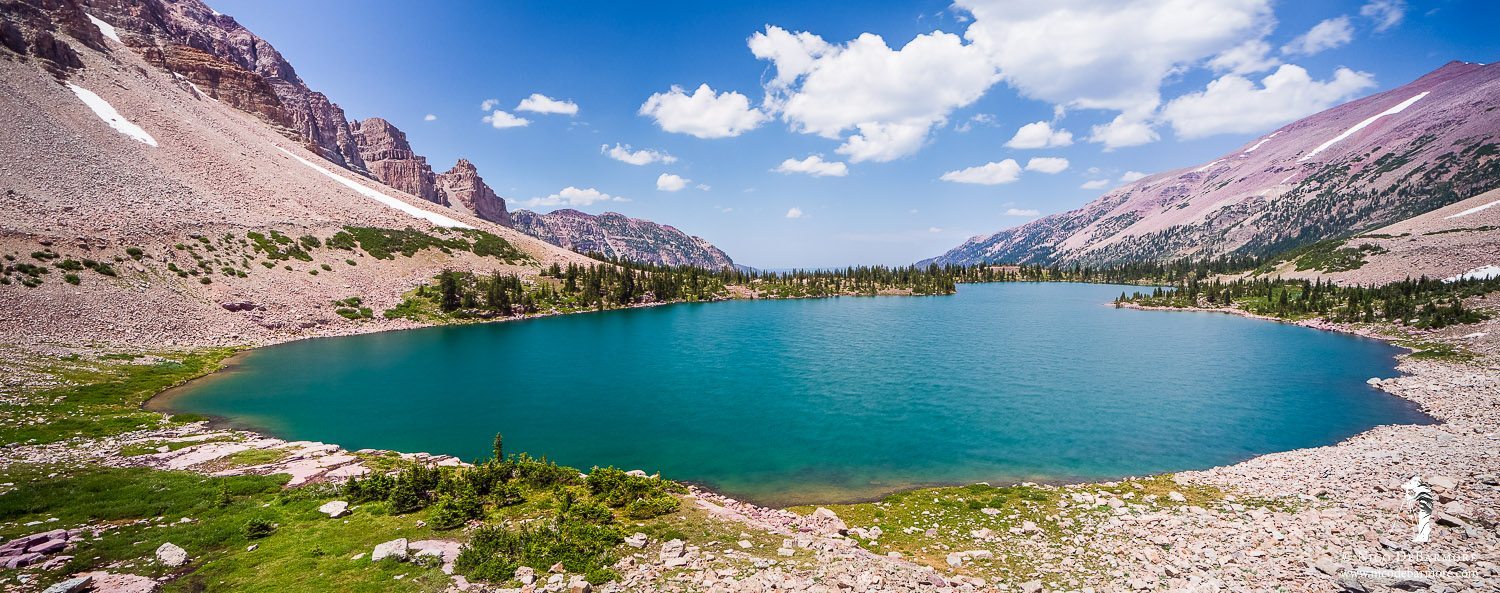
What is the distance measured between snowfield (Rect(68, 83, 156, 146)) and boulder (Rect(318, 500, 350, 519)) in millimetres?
121627

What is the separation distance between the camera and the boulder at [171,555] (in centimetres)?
1131

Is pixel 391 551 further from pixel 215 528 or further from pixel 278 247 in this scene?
pixel 278 247

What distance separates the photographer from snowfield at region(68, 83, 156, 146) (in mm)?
89938

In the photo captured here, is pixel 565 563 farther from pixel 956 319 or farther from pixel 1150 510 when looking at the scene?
pixel 956 319

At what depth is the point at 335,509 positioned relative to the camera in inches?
579

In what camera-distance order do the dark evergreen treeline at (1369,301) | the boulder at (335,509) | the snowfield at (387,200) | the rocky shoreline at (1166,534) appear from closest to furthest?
the rocky shoreline at (1166,534), the boulder at (335,509), the dark evergreen treeline at (1369,301), the snowfield at (387,200)

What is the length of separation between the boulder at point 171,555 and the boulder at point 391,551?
3673 millimetres

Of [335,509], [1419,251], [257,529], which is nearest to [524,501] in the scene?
[335,509]

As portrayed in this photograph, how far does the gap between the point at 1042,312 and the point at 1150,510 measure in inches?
3442

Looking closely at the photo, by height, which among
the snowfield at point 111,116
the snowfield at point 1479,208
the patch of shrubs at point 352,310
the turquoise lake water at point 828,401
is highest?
the snowfield at point 111,116

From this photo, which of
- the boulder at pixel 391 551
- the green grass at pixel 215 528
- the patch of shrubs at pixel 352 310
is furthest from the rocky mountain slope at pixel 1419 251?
the patch of shrubs at pixel 352 310

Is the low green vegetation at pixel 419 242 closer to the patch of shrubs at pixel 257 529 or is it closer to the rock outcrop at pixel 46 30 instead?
the rock outcrop at pixel 46 30

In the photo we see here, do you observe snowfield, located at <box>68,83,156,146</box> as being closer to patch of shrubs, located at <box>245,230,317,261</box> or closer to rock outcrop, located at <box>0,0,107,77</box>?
rock outcrop, located at <box>0,0,107,77</box>

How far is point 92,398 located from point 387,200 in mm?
112847
